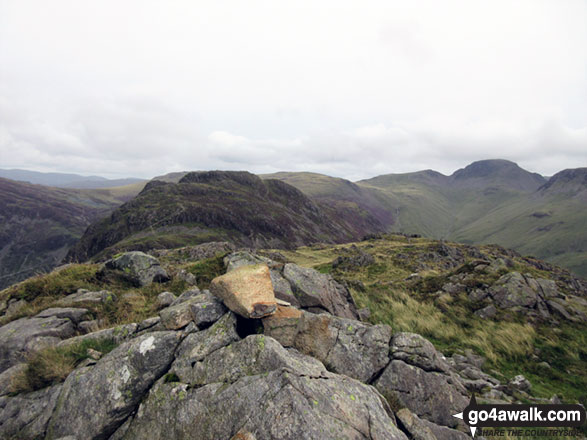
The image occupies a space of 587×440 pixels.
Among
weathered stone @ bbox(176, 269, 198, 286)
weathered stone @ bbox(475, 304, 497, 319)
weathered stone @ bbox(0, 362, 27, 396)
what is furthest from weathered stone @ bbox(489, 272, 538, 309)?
weathered stone @ bbox(0, 362, 27, 396)

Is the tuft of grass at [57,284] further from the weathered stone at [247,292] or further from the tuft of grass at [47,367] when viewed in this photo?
the weathered stone at [247,292]

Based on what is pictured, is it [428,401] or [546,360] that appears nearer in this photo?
[428,401]

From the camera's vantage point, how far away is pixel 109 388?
739 centimetres

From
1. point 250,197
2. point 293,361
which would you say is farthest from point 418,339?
point 250,197

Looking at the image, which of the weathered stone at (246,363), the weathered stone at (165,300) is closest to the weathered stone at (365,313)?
the weathered stone at (246,363)

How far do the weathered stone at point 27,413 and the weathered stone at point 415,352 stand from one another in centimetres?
1092

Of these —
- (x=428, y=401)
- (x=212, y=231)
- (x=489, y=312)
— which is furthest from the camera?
(x=212, y=231)

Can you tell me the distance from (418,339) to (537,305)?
1549 cm

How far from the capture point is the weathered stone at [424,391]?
8.60 metres

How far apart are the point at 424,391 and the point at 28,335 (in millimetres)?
14309

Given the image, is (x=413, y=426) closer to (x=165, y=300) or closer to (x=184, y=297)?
(x=184, y=297)

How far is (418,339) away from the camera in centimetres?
1015

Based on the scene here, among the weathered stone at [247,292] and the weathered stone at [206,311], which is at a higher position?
the weathered stone at [247,292]

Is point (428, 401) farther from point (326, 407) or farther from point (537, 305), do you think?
Result: point (537, 305)
